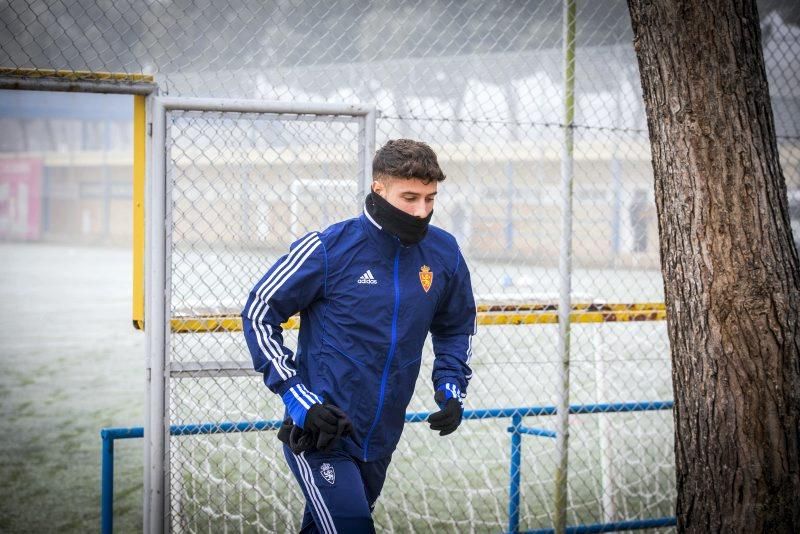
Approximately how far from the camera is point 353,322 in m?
2.78

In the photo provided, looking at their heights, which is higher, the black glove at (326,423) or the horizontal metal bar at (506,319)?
the horizontal metal bar at (506,319)

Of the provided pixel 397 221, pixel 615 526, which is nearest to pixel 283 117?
pixel 397 221

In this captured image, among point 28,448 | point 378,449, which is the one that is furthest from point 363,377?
point 28,448

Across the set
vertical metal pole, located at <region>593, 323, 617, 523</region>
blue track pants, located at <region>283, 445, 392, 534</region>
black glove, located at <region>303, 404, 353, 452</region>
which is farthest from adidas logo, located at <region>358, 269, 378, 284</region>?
vertical metal pole, located at <region>593, 323, 617, 523</region>

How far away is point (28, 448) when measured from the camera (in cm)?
630

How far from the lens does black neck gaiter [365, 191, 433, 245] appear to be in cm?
279

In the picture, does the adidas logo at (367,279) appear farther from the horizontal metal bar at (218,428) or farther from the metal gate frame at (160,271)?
the horizontal metal bar at (218,428)

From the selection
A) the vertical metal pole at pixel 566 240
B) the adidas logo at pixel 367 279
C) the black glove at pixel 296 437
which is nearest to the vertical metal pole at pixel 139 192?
the black glove at pixel 296 437

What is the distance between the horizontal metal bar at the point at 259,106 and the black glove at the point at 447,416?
1.31m

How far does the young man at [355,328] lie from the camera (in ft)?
8.92

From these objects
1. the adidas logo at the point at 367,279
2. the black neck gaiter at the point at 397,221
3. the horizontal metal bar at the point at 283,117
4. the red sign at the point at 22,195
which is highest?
the red sign at the point at 22,195

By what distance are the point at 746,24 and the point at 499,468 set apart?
403 cm

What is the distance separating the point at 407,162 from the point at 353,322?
60 cm

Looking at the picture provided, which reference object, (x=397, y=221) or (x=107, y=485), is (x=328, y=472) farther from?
(x=107, y=485)
